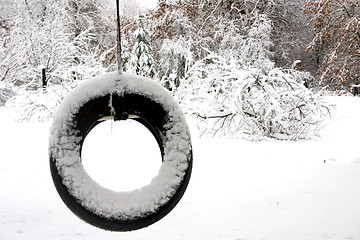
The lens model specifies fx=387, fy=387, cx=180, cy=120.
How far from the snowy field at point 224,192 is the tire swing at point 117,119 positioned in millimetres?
259

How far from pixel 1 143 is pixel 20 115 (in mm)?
4023

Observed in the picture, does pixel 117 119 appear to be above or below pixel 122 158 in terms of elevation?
above

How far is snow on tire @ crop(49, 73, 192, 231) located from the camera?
65.6 inches

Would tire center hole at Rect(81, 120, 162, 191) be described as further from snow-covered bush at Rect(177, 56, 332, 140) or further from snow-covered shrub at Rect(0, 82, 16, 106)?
snow-covered shrub at Rect(0, 82, 16, 106)

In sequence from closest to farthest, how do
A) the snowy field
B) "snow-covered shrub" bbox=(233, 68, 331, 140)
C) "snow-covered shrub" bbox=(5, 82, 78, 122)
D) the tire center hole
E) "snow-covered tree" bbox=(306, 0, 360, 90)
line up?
the snowy field, the tire center hole, "snow-covered shrub" bbox=(233, 68, 331, 140), "snow-covered shrub" bbox=(5, 82, 78, 122), "snow-covered tree" bbox=(306, 0, 360, 90)

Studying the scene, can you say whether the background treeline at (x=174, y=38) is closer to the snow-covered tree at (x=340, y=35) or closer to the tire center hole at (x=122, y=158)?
the snow-covered tree at (x=340, y=35)

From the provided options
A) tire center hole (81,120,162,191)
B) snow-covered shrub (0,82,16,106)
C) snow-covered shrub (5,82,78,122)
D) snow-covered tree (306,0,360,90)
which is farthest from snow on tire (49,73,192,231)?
snow-covered tree (306,0,360,90)

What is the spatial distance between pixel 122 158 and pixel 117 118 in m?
2.40

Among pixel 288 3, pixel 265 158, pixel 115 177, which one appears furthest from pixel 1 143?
pixel 288 3

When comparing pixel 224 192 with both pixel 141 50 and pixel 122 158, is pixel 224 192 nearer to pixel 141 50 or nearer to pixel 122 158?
pixel 122 158

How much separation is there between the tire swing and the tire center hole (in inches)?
43.4

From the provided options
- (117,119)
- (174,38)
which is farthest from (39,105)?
(174,38)

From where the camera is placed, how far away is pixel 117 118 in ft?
5.62

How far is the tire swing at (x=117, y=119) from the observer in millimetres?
1667
